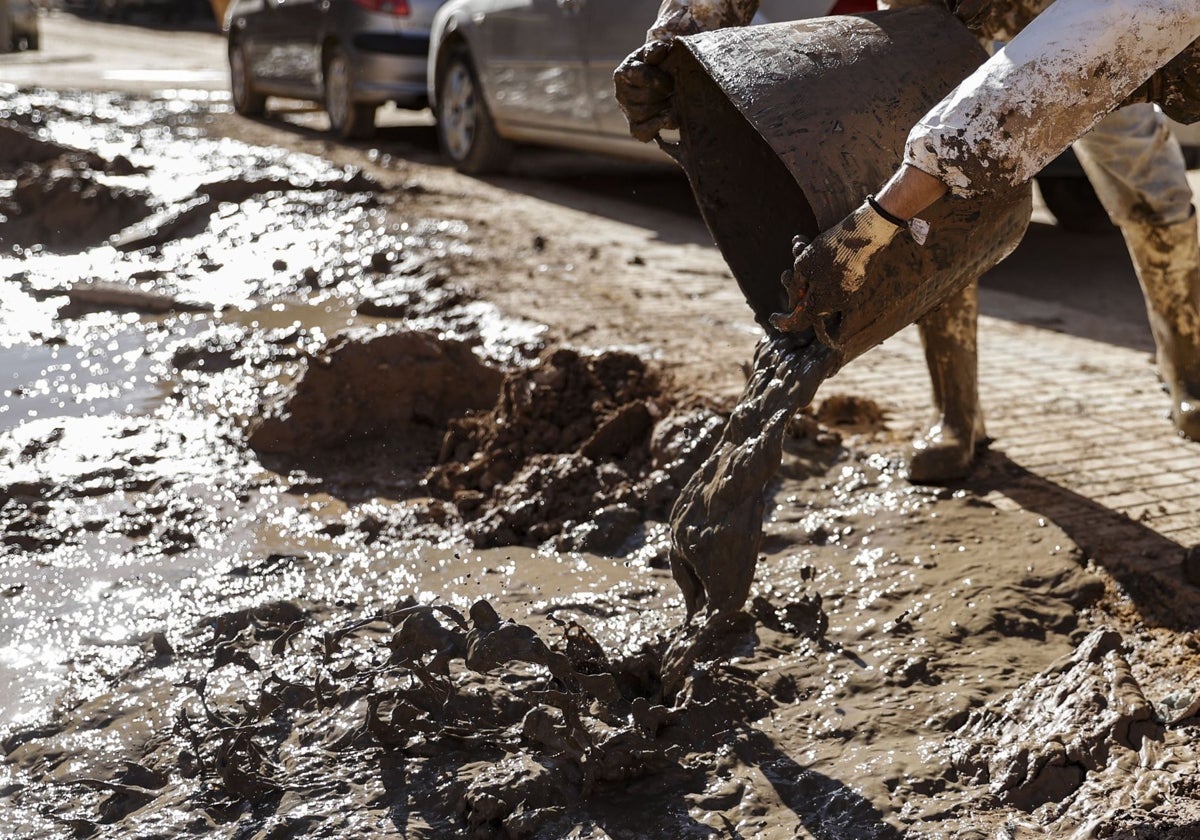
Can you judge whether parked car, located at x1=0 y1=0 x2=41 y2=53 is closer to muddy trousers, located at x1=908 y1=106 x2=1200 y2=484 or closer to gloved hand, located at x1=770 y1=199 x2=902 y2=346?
muddy trousers, located at x1=908 y1=106 x2=1200 y2=484

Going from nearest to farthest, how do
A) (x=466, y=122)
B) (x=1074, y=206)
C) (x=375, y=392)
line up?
(x=375, y=392), (x=1074, y=206), (x=466, y=122)

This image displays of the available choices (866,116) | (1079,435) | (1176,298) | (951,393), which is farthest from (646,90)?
(1079,435)

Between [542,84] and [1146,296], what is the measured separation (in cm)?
518

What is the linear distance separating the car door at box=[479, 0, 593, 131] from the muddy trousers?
451 centimetres

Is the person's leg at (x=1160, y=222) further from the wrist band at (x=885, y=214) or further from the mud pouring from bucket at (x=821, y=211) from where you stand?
the wrist band at (x=885, y=214)

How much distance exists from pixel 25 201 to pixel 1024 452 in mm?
6145

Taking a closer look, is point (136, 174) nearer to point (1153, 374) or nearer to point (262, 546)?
point (262, 546)

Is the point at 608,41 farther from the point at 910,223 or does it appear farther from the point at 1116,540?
the point at 910,223

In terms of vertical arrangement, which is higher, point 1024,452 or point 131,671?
point 1024,452

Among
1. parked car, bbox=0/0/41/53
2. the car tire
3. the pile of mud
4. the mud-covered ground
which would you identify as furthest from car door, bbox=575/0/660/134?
parked car, bbox=0/0/41/53

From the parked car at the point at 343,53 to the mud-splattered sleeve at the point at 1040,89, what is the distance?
8.38 m

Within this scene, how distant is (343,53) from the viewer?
1044 centimetres

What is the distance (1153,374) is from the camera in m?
Result: 5.14

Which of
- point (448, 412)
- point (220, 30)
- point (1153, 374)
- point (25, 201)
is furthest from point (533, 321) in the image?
point (220, 30)
